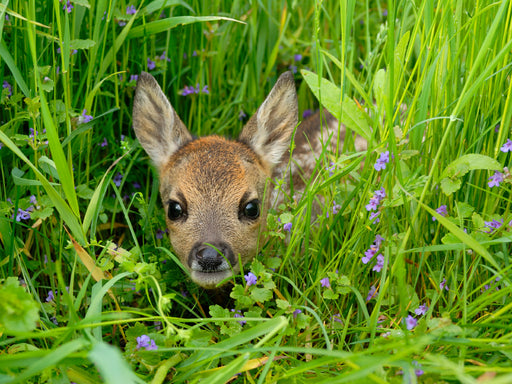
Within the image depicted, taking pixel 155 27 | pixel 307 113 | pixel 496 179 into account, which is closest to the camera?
pixel 496 179

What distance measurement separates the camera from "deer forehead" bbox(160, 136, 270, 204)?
3850 mm

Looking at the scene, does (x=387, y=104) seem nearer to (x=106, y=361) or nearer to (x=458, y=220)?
(x=458, y=220)

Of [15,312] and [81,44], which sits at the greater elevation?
[81,44]

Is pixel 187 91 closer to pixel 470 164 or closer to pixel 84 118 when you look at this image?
pixel 84 118

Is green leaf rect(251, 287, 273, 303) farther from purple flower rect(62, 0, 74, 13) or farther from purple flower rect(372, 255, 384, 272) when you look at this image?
purple flower rect(62, 0, 74, 13)

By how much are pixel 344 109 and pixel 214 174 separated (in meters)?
1.13

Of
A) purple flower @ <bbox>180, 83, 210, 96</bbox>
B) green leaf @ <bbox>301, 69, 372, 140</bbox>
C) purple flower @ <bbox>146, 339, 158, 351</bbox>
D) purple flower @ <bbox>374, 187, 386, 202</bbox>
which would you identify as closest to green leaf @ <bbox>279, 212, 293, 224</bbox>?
purple flower @ <bbox>374, 187, 386, 202</bbox>

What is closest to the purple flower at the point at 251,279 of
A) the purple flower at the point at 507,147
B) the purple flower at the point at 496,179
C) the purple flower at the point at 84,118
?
the purple flower at the point at 496,179

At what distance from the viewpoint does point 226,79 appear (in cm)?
488

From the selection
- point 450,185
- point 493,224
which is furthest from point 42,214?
point 493,224

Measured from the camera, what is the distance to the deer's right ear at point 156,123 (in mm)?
4090

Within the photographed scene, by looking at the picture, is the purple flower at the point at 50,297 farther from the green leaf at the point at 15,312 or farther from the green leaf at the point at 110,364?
the green leaf at the point at 110,364

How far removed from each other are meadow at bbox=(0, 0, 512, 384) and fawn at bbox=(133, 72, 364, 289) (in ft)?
0.56

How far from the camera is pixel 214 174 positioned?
3893mm
